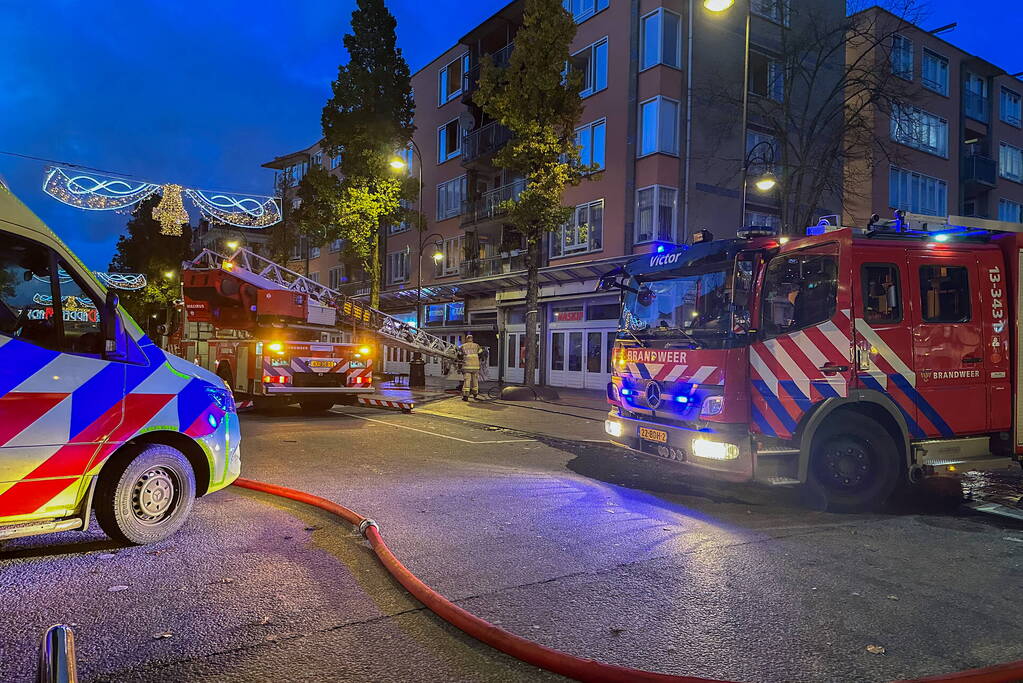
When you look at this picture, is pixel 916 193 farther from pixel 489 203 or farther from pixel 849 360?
pixel 849 360

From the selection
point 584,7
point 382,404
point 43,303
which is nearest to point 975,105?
point 584,7

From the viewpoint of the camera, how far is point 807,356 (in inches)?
242

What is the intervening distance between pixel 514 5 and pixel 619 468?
24941mm

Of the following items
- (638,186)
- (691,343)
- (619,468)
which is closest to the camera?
(691,343)

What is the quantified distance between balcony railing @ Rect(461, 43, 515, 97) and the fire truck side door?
2483 cm

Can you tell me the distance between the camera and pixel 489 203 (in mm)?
29312

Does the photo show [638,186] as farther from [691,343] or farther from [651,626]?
[651,626]

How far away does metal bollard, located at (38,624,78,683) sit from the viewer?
6.31 ft

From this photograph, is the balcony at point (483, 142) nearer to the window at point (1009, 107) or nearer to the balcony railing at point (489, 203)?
the balcony railing at point (489, 203)

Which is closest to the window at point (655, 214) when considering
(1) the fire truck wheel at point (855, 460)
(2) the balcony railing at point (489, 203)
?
(2) the balcony railing at point (489, 203)

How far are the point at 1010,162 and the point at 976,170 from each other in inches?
201

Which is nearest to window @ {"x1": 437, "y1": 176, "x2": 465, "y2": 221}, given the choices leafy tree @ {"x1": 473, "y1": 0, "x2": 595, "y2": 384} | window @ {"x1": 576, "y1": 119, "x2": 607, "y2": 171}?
window @ {"x1": 576, "y1": 119, "x2": 607, "y2": 171}

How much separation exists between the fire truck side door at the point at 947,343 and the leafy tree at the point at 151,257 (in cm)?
4247

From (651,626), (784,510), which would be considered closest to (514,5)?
(784,510)
